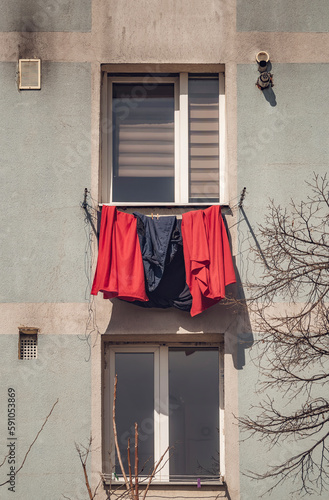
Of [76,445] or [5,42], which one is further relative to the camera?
[5,42]

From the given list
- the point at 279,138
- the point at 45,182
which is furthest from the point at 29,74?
the point at 279,138

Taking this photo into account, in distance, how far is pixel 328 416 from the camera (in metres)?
12.0

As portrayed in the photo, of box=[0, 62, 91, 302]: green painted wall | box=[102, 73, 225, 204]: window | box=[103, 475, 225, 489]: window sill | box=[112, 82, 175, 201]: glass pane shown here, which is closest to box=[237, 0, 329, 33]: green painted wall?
box=[102, 73, 225, 204]: window

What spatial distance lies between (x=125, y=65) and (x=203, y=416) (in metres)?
5.35

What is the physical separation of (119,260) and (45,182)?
1671 mm

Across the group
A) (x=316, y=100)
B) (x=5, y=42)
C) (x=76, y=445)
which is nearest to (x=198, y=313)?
(x=76, y=445)

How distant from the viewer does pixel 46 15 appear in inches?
523

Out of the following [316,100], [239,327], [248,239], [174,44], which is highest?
[174,44]

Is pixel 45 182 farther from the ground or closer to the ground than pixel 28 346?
farther from the ground

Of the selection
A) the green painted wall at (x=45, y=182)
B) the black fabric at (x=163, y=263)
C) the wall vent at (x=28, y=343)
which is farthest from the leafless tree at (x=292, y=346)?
the wall vent at (x=28, y=343)

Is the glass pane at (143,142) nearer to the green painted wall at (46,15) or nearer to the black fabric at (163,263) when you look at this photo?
the black fabric at (163,263)

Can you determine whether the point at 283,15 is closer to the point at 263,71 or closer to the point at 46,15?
the point at 263,71

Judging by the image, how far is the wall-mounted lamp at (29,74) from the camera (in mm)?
13062

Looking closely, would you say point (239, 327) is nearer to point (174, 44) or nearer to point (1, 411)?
point (1, 411)
